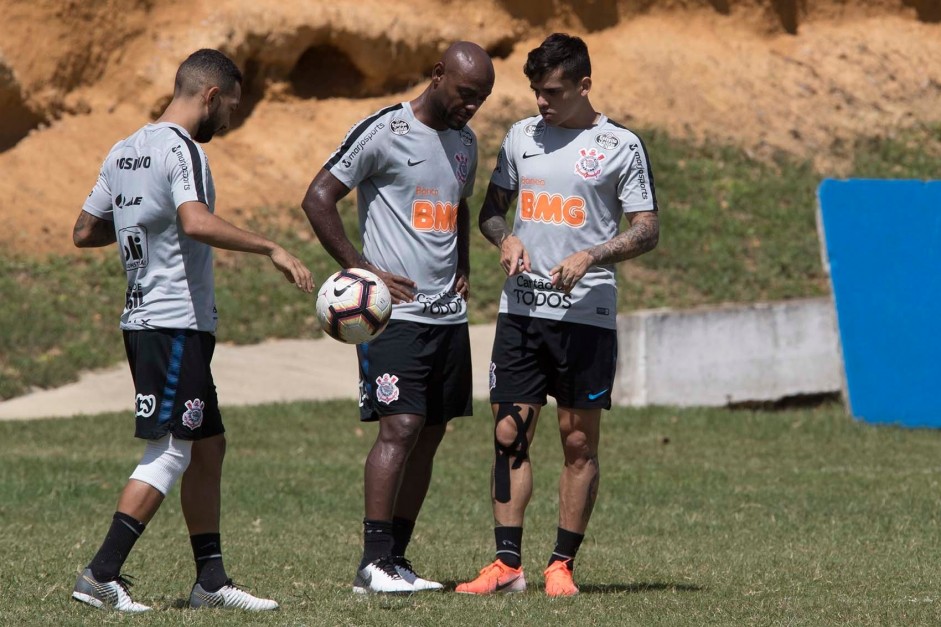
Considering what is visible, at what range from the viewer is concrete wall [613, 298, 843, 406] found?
1342 centimetres

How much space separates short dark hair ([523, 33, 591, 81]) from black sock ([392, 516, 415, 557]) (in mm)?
1957

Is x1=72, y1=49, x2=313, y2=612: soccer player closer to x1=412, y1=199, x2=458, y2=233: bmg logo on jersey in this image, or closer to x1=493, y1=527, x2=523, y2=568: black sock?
x1=412, y1=199, x2=458, y2=233: bmg logo on jersey

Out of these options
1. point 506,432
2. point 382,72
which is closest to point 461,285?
point 506,432

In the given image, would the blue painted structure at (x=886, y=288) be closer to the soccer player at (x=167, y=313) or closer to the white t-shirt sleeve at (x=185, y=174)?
the soccer player at (x=167, y=313)

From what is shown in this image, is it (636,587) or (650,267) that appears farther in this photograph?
(650,267)

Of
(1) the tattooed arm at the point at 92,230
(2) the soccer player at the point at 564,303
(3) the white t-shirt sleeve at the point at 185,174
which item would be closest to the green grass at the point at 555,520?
(2) the soccer player at the point at 564,303

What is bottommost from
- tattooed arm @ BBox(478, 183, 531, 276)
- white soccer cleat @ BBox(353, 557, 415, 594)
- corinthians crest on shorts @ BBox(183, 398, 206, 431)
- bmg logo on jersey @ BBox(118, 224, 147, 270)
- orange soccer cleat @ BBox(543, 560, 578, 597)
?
orange soccer cleat @ BBox(543, 560, 578, 597)

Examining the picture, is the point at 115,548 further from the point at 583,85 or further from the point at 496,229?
the point at 583,85

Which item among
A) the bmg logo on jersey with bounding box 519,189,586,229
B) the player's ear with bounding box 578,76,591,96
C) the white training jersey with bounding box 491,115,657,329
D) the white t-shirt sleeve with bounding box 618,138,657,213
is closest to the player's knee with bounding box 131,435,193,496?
the white training jersey with bounding box 491,115,657,329

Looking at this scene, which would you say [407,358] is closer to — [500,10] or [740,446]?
[740,446]

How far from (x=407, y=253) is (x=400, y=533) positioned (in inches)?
47.1

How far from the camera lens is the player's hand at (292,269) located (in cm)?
544

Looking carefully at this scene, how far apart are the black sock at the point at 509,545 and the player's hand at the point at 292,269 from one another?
56.1 inches

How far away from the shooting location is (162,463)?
5598 mm
